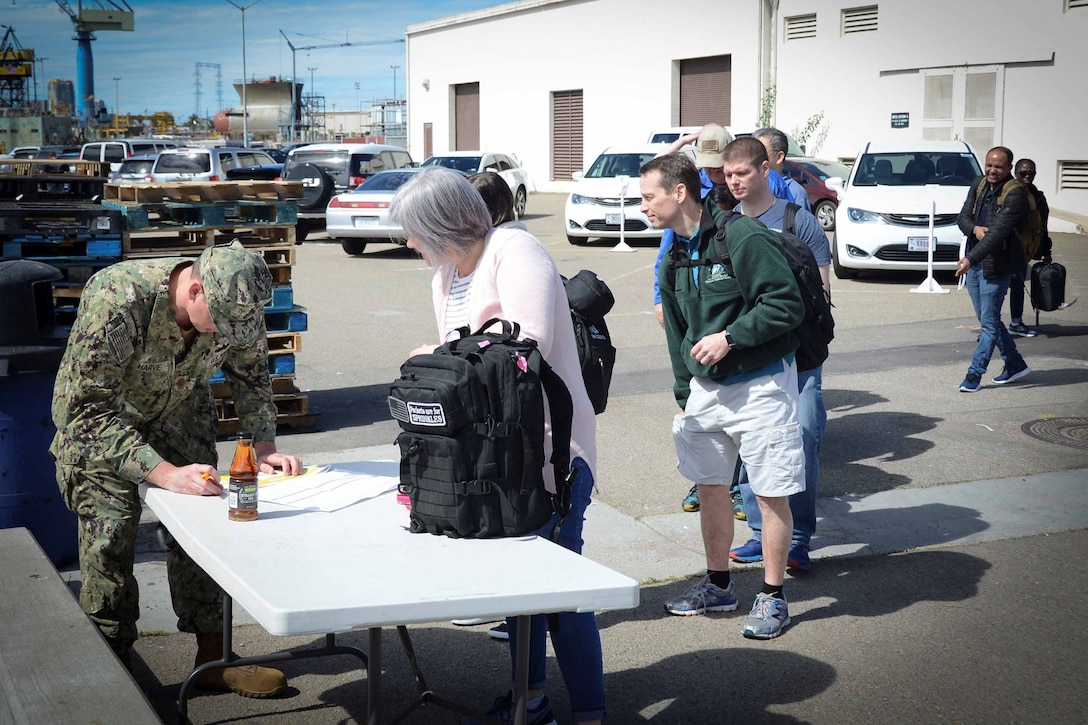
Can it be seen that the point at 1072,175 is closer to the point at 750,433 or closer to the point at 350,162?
the point at 350,162

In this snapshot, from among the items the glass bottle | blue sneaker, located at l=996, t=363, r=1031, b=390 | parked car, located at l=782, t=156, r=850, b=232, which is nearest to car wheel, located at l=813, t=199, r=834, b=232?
parked car, located at l=782, t=156, r=850, b=232

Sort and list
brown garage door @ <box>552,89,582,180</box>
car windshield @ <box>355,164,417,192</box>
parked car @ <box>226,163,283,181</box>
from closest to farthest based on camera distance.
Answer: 1. parked car @ <box>226,163,283,181</box>
2. car windshield @ <box>355,164,417,192</box>
3. brown garage door @ <box>552,89,582,180</box>

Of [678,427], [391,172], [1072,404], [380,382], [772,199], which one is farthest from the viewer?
[391,172]

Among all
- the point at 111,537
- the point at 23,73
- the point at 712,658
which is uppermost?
the point at 23,73

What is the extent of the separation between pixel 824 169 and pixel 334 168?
10570 millimetres

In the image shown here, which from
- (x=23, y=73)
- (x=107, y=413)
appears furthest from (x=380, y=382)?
(x=23, y=73)

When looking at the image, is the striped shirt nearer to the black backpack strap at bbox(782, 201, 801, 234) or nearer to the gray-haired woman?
the gray-haired woman

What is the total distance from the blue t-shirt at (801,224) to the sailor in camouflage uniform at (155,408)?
2816 millimetres

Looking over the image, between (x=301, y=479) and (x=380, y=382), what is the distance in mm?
5978

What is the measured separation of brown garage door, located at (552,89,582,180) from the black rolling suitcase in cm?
3050

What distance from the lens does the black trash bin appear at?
197 inches

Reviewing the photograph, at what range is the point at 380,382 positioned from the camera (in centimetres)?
963

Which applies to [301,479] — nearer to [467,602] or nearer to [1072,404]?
[467,602]

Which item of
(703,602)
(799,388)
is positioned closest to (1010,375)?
(799,388)
